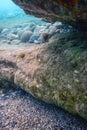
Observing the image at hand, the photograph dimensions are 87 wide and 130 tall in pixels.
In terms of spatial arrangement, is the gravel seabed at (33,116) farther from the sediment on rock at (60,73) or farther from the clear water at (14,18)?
the clear water at (14,18)

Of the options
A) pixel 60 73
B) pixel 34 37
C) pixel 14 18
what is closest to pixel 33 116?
pixel 60 73

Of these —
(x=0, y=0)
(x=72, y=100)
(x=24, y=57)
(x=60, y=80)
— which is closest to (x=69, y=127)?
(x=72, y=100)

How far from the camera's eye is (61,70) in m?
3.55

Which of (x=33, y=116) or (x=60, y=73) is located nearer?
(x=60, y=73)

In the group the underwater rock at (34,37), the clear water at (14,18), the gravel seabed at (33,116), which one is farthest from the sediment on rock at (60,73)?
the clear water at (14,18)

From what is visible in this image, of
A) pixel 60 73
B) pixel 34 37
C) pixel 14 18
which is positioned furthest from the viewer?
pixel 14 18

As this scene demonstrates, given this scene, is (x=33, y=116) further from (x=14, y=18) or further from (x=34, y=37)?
(x=14, y=18)

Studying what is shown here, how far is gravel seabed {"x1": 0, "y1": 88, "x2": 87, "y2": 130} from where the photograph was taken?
374 cm

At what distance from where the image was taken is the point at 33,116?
425 cm

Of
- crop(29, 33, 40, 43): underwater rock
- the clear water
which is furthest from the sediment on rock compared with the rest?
the clear water

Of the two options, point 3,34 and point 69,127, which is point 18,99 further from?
point 3,34

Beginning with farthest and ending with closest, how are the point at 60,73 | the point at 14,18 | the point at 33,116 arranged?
the point at 14,18, the point at 33,116, the point at 60,73

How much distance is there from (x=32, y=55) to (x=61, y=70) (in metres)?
1.31

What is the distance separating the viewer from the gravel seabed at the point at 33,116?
3.74 m
